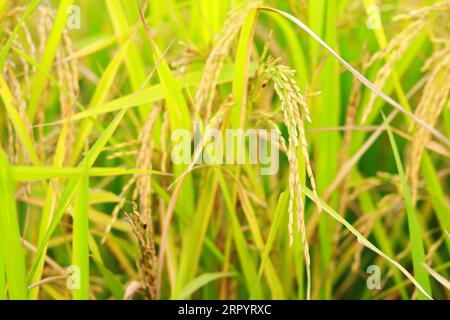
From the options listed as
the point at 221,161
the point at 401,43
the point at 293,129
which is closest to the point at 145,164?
the point at 221,161

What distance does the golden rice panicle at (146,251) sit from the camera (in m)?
0.87

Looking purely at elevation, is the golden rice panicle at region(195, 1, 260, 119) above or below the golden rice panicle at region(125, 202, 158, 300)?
above

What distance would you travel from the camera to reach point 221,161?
3.33ft

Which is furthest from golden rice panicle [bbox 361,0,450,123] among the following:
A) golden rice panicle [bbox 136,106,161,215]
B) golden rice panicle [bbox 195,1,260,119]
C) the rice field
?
golden rice panicle [bbox 136,106,161,215]

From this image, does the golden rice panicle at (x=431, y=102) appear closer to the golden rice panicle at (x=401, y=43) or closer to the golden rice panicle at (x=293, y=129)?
the golden rice panicle at (x=401, y=43)

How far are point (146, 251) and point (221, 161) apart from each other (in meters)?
0.18

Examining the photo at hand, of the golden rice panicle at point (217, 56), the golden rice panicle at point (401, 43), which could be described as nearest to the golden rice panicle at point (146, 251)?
the golden rice panicle at point (217, 56)

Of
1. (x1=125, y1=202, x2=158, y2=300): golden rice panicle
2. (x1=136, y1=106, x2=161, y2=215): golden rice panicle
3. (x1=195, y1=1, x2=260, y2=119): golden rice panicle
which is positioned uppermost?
(x1=195, y1=1, x2=260, y2=119): golden rice panicle

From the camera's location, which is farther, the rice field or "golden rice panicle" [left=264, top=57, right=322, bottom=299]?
the rice field

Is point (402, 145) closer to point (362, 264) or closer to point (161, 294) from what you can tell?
point (362, 264)

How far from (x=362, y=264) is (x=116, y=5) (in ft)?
2.02

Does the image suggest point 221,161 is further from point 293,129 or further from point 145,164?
point 293,129

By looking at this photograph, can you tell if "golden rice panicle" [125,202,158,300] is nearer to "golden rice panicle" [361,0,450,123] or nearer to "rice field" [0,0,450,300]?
"rice field" [0,0,450,300]

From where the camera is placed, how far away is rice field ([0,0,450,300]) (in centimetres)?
93
